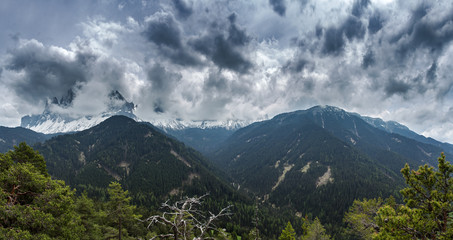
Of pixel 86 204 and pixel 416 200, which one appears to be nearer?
pixel 416 200

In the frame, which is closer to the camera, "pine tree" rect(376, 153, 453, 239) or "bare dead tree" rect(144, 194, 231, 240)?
"bare dead tree" rect(144, 194, 231, 240)

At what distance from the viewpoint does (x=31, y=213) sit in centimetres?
1487

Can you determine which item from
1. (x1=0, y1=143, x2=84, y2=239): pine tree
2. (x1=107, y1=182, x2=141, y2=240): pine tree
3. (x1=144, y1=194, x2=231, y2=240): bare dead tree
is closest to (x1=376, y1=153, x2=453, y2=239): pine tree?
(x1=144, y1=194, x2=231, y2=240): bare dead tree

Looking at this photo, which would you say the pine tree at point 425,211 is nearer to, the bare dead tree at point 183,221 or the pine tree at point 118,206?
the bare dead tree at point 183,221

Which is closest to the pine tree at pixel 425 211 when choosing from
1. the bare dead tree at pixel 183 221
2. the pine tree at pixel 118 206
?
the bare dead tree at pixel 183 221

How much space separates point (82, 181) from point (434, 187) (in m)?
252

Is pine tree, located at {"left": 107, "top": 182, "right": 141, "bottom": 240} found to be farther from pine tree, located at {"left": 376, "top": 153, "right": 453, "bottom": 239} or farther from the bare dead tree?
pine tree, located at {"left": 376, "top": 153, "right": 453, "bottom": 239}

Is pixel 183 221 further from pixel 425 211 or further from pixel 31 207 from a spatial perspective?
pixel 425 211

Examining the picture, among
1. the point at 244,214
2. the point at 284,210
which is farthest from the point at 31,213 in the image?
the point at 284,210

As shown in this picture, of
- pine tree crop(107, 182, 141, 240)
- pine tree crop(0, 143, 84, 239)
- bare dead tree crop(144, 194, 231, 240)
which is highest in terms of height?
bare dead tree crop(144, 194, 231, 240)

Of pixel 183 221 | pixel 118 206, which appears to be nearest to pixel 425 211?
pixel 183 221

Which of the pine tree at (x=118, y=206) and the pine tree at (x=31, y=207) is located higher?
the pine tree at (x=31, y=207)

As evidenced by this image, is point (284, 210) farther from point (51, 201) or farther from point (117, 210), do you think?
point (51, 201)

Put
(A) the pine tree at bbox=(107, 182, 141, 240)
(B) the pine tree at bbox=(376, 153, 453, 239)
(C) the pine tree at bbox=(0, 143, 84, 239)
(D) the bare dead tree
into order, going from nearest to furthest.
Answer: (D) the bare dead tree → (B) the pine tree at bbox=(376, 153, 453, 239) → (C) the pine tree at bbox=(0, 143, 84, 239) → (A) the pine tree at bbox=(107, 182, 141, 240)
